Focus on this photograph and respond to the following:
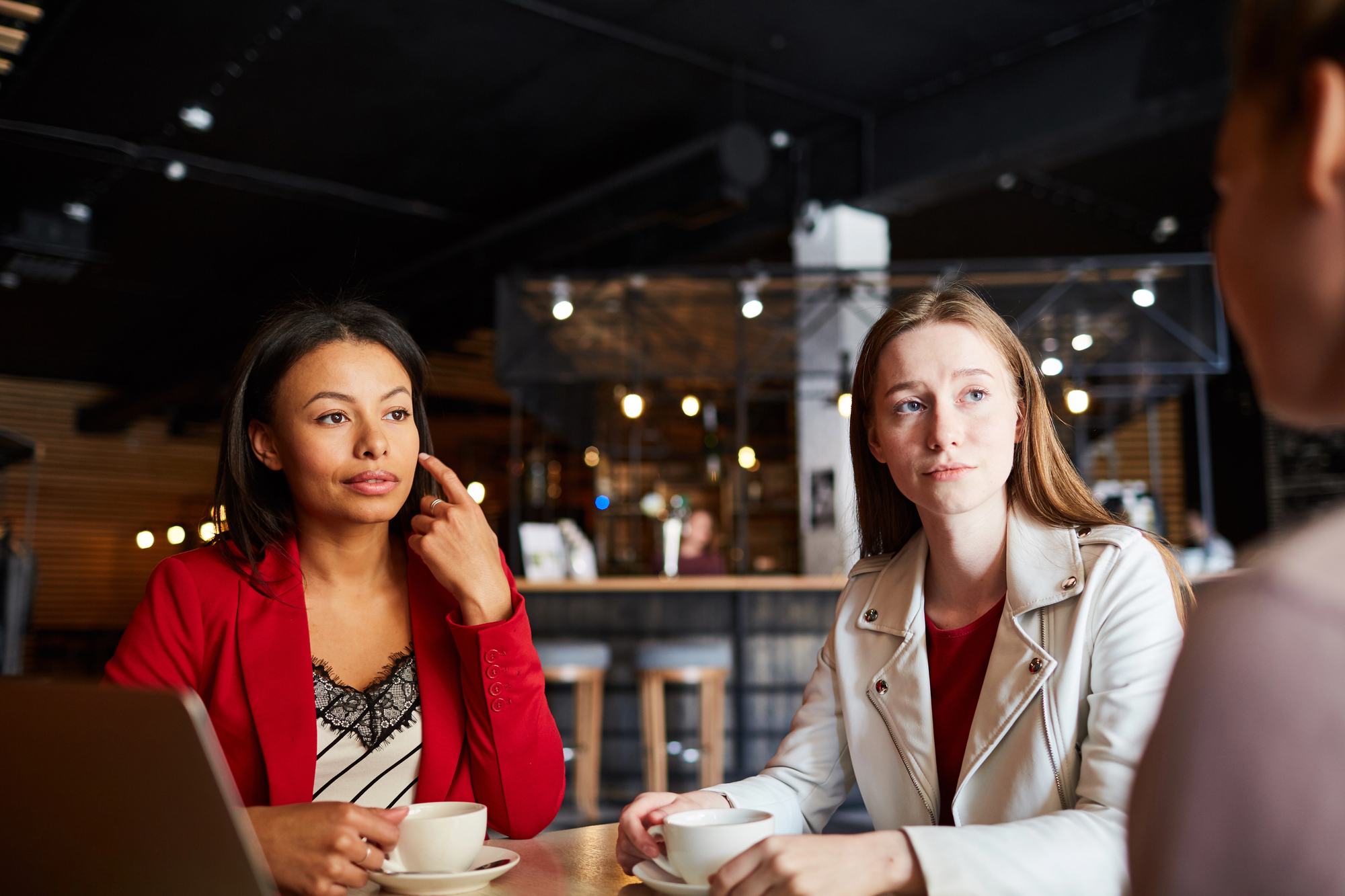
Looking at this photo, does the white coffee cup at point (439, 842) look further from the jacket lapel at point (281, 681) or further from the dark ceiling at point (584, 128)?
the dark ceiling at point (584, 128)

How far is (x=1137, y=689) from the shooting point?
45.2 inches

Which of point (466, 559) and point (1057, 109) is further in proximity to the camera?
point (1057, 109)

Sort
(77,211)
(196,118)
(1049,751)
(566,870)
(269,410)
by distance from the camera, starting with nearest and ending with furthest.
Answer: (566,870) → (1049,751) → (269,410) → (196,118) → (77,211)

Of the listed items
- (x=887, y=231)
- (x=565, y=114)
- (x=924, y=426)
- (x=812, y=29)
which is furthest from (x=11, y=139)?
(x=924, y=426)

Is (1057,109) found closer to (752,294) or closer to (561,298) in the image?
(752,294)

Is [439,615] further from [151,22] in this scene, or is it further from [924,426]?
[151,22]

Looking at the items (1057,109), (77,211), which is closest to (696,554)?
(1057,109)

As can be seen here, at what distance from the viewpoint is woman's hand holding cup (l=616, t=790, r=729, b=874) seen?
1.09 meters

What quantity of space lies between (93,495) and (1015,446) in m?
14.9

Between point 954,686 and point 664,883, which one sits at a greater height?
point 954,686

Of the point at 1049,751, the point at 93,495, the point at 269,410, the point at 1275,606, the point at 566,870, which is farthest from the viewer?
the point at 93,495

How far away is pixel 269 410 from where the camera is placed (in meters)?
1.59

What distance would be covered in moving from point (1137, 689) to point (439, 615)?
1.01m

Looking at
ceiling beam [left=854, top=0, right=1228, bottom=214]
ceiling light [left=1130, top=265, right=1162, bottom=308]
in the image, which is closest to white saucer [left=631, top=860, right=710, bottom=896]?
ceiling beam [left=854, top=0, right=1228, bottom=214]
